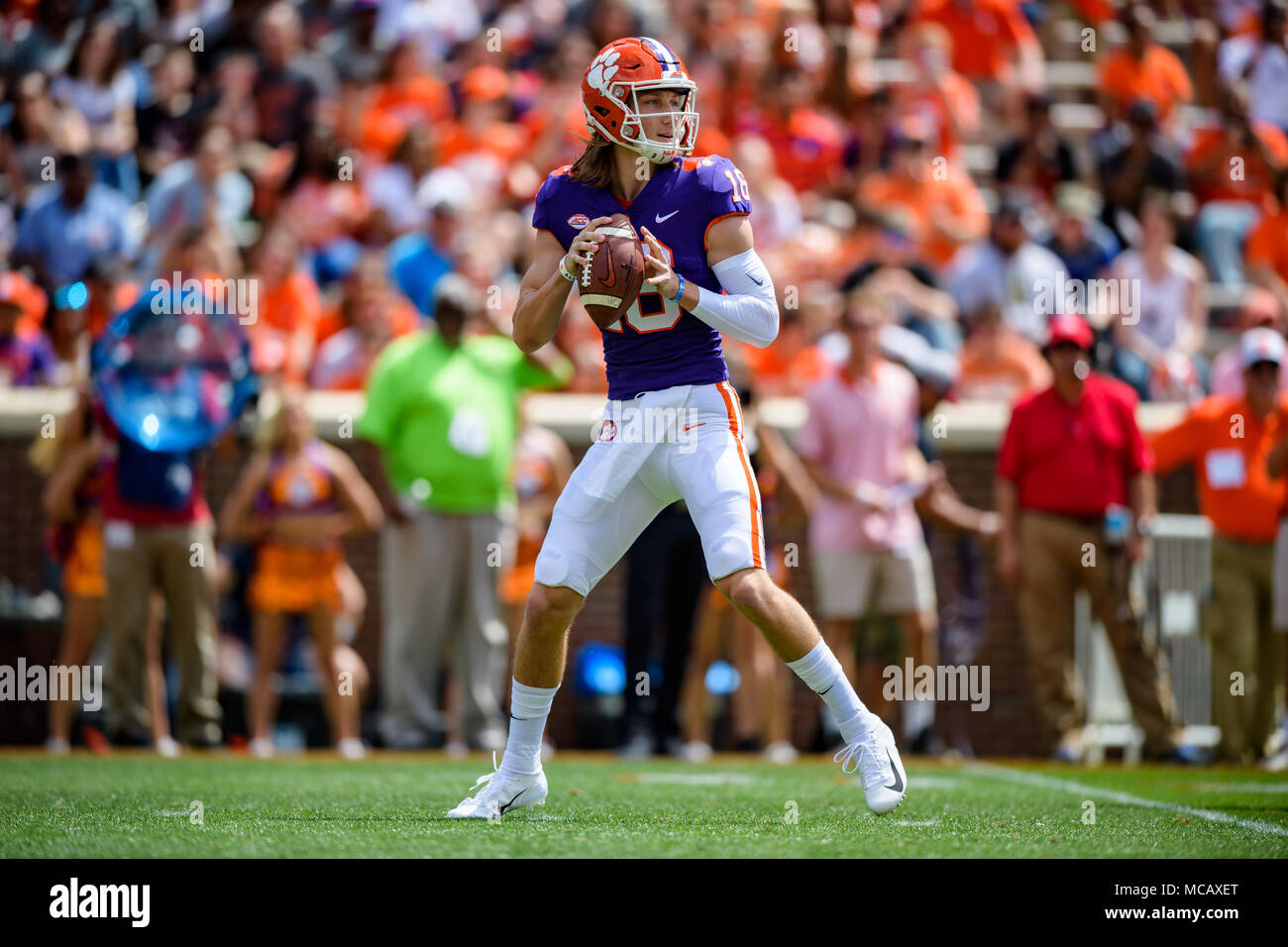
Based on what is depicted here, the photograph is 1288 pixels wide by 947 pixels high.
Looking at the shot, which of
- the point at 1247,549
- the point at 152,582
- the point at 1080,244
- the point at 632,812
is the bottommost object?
the point at 632,812

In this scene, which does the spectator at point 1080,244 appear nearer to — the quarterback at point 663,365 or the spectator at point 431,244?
the spectator at point 431,244

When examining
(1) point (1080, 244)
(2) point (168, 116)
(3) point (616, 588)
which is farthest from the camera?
(2) point (168, 116)

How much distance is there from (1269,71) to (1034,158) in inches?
89.5

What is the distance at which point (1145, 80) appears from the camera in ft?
51.2

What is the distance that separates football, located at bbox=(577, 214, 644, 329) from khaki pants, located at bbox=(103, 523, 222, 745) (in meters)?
5.34

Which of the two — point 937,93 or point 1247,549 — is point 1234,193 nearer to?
point 937,93

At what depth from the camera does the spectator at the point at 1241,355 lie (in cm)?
1084

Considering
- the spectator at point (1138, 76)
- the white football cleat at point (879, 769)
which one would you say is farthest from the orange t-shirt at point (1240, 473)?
the spectator at point (1138, 76)

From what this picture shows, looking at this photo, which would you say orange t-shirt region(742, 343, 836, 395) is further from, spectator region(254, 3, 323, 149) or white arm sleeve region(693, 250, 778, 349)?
white arm sleeve region(693, 250, 778, 349)

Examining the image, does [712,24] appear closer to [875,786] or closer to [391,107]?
[391,107]

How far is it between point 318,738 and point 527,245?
12.8 ft

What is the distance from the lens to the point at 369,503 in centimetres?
1093

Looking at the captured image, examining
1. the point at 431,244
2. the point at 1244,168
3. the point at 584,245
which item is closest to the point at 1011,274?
the point at 1244,168

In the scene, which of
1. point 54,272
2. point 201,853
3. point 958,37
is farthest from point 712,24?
point 201,853
